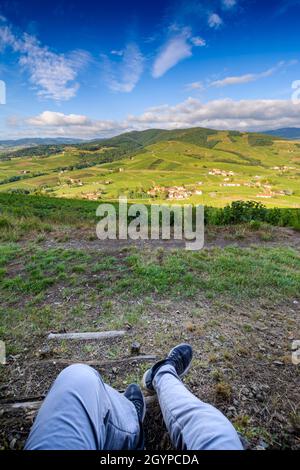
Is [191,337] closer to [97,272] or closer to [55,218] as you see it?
[97,272]

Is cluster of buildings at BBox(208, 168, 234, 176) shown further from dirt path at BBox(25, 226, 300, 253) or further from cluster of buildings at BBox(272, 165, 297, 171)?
dirt path at BBox(25, 226, 300, 253)

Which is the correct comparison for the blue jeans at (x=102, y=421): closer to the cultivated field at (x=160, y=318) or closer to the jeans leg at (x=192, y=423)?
the jeans leg at (x=192, y=423)

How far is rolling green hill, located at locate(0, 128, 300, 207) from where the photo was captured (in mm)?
41500

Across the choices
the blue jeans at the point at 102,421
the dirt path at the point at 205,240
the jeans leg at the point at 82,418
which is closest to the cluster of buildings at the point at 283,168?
the dirt path at the point at 205,240

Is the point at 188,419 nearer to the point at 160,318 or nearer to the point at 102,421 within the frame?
the point at 102,421

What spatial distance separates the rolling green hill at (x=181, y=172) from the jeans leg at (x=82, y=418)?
27.9 metres

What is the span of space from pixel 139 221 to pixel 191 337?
7.81 meters

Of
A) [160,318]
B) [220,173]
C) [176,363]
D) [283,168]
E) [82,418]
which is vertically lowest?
[160,318]

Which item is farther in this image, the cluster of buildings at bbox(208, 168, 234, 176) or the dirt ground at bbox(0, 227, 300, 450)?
the cluster of buildings at bbox(208, 168, 234, 176)

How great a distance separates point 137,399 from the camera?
213 cm

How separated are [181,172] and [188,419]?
70380 millimetres

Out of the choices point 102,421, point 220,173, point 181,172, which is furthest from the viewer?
point 181,172

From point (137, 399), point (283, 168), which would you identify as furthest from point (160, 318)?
point (283, 168)

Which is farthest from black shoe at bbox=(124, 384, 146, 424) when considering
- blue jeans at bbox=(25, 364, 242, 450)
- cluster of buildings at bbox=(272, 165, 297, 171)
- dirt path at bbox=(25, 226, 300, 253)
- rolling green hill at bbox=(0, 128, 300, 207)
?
cluster of buildings at bbox=(272, 165, 297, 171)
